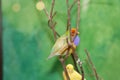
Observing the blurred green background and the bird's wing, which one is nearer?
the bird's wing

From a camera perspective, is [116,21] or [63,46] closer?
[63,46]

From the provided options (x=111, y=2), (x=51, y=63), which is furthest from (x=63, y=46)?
(x=111, y=2)

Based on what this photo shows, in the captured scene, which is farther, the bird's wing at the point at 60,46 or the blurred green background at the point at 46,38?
the blurred green background at the point at 46,38

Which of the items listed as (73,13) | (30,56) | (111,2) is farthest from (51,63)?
(111,2)

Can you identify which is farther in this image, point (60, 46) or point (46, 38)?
point (46, 38)

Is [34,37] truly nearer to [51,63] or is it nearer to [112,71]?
[51,63]

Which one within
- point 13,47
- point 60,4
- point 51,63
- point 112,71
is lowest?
point 112,71

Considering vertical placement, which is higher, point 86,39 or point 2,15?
point 2,15
